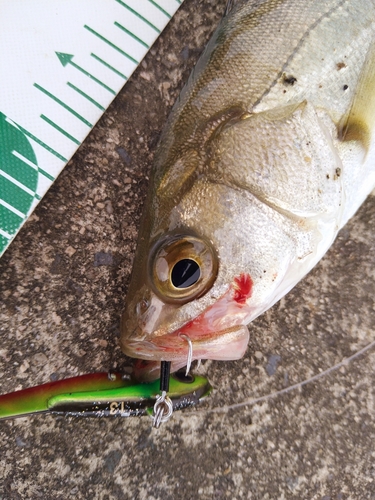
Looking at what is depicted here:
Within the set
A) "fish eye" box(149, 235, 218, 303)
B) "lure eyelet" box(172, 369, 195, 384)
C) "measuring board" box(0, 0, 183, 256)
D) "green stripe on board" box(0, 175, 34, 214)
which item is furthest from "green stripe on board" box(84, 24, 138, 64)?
"lure eyelet" box(172, 369, 195, 384)

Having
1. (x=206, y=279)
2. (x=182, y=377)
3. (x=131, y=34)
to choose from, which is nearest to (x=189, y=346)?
(x=206, y=279)

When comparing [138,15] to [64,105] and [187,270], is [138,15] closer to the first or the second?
[64,105]

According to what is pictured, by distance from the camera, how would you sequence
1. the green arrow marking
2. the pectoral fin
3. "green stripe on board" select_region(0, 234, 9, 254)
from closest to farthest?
the pectoral fin → "green stripe on board" select_region(0, 234, 9, 254) → the green arrow marking

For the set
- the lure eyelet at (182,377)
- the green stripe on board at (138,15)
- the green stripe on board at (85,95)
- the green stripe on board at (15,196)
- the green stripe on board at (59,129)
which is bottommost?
the lure eyelet at (182,377)

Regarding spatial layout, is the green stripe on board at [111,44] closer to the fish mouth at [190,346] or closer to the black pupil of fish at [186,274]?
the black pupil of fish at [186,274]

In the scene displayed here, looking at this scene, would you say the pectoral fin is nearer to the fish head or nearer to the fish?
the fish

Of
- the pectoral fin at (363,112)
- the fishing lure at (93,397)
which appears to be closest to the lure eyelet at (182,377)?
the fishing lure at (93,397)

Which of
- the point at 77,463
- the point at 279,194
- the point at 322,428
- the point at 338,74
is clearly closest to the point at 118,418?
the point at 77,463

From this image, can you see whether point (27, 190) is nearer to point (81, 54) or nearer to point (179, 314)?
point (81, 54)

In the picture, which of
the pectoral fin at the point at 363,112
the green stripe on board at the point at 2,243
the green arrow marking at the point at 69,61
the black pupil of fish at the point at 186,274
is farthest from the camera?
the green arrow marking at the point at 69,61
